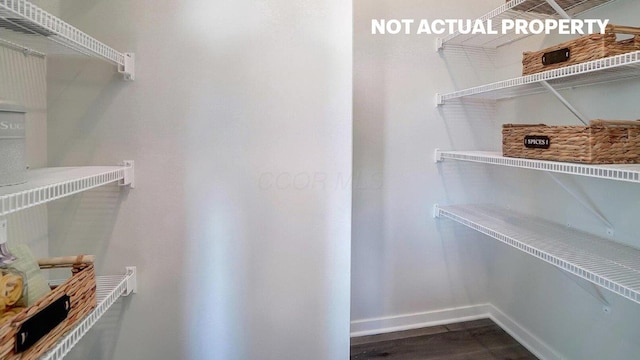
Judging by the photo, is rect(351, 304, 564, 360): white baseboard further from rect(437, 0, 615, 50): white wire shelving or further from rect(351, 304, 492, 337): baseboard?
rect(437, 0, 615, 50): white wire shelving

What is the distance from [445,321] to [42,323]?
6.26 feet

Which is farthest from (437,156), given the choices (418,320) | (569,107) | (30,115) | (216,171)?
(30,115)

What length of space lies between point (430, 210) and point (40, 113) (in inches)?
70.7

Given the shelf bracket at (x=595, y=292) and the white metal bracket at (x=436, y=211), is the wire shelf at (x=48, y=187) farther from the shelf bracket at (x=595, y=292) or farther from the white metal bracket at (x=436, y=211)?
the shelf bracket at (x=595, y=292)

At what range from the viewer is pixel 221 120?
1.06 m

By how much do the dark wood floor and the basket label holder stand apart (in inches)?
52.0

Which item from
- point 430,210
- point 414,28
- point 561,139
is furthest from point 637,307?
point 414,28

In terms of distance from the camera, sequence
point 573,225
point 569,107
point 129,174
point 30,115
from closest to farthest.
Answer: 1. point 30,115
2. point 129,174
3. point 569,107
4. point 573,225

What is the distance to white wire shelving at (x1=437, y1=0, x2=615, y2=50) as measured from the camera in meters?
1.27

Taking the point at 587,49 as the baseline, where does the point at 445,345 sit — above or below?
below

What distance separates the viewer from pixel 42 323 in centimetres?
60

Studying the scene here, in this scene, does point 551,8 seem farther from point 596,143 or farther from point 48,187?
point 48,187

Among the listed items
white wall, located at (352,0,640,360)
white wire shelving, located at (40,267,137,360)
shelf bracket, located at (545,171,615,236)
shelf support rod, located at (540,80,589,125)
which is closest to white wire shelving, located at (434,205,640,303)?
shelf bracket, located at (545,171,615,236)

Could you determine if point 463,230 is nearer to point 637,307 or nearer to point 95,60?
point 637,307
